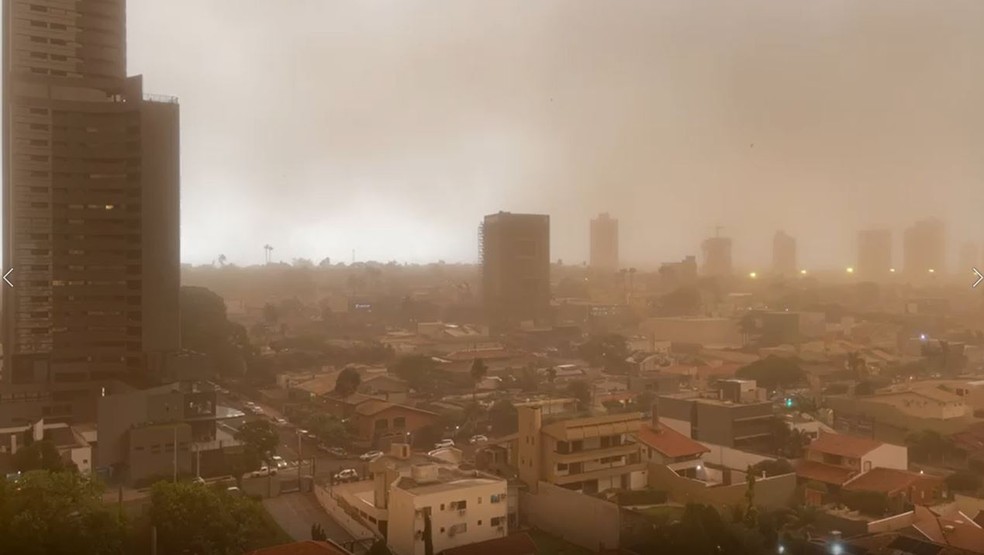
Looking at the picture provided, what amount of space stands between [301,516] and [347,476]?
2.49 feet

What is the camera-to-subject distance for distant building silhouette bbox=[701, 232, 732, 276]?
50.8 ft

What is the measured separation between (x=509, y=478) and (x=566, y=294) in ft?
40.8

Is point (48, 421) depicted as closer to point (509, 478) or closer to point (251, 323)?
point (509, 478)

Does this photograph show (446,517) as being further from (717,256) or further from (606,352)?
(717,256)

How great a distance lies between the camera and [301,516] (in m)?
5.30

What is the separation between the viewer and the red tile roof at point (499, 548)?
14.1 ft

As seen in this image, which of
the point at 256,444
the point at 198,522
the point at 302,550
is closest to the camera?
the point at 302,550

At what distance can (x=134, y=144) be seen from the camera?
832 cm

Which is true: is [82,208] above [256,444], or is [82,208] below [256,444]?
above

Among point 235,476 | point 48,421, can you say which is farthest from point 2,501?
point 48,421

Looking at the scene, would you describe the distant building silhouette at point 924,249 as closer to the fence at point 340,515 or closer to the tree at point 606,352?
the tree at point 606,352

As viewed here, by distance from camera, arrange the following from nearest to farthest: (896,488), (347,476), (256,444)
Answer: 1. (896,488)
2. (347,476)
3. (256,444)

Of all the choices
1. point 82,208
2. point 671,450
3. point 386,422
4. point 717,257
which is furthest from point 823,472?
point 717,257

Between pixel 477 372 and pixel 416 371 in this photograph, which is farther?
pixel 416 371
